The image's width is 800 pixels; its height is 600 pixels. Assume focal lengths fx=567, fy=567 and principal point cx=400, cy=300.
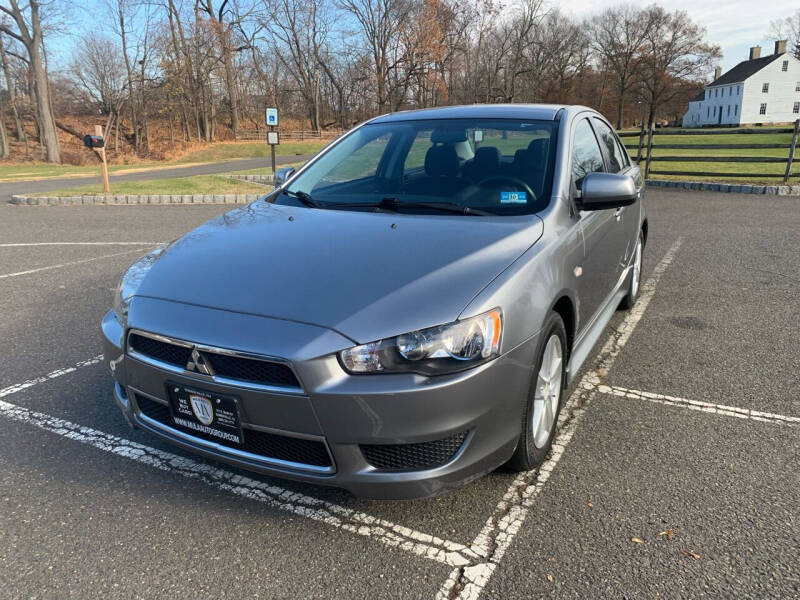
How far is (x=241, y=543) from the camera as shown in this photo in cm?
220

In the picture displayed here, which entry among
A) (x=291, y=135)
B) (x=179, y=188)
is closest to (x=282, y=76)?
(x=291, y=135)

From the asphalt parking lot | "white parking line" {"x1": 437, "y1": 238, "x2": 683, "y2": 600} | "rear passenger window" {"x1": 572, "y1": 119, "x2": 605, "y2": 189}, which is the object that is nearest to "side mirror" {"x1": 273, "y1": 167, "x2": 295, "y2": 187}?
the asphalt parking lot

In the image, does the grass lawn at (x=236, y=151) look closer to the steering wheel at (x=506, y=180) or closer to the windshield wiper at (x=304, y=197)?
the windshield wiper at (x=304, y=197)

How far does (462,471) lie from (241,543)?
0.91 metres

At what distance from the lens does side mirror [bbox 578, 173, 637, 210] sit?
2.89 m

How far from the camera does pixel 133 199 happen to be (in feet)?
42.0

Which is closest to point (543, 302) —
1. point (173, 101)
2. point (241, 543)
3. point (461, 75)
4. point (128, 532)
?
point (241, 543)

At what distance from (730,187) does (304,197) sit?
13177mm

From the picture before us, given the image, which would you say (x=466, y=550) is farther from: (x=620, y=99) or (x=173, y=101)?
(x=620, y=99)

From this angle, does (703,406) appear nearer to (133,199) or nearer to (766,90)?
(133,199)

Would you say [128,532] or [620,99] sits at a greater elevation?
[620,99]

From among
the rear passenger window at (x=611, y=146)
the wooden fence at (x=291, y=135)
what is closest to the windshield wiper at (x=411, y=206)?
the rear passenger window at (x=611, y=146)

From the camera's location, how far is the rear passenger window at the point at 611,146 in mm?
4121

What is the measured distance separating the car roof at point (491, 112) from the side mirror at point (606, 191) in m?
0.62
